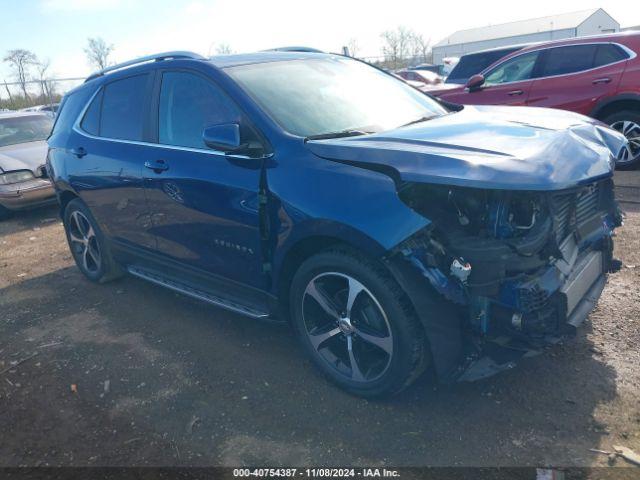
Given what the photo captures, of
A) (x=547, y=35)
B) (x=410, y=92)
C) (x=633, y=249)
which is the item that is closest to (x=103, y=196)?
(x=410, y=92)

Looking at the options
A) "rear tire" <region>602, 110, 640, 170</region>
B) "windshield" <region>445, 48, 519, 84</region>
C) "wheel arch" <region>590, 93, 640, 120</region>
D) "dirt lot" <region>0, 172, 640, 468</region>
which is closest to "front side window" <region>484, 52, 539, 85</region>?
"wheel arch" <region>590, 93, 640, 120</region>

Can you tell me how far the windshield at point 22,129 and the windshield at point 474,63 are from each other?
9.24 meters

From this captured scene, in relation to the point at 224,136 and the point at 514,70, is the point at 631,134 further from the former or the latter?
the point at 224,136

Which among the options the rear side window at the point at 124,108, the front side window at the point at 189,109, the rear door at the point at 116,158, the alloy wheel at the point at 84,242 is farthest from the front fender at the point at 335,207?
the alloy wheel at the point at 84,242

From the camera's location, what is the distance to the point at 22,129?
920cm

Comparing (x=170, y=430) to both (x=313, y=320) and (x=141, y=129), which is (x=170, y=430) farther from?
(x=141, y=129)

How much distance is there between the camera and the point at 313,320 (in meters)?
3.10

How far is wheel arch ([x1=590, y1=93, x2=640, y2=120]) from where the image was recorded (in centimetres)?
689

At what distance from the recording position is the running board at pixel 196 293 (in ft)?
11.0

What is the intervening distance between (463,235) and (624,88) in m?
5.79

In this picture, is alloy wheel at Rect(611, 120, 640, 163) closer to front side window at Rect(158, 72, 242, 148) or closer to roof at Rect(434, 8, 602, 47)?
front side window at Rect(158, 72, 242, 148)

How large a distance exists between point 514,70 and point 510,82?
0.72ft

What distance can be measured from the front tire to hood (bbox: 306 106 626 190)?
529 mm

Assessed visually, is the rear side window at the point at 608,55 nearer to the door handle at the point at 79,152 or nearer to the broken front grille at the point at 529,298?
the broken front grille at the point at 529,298
